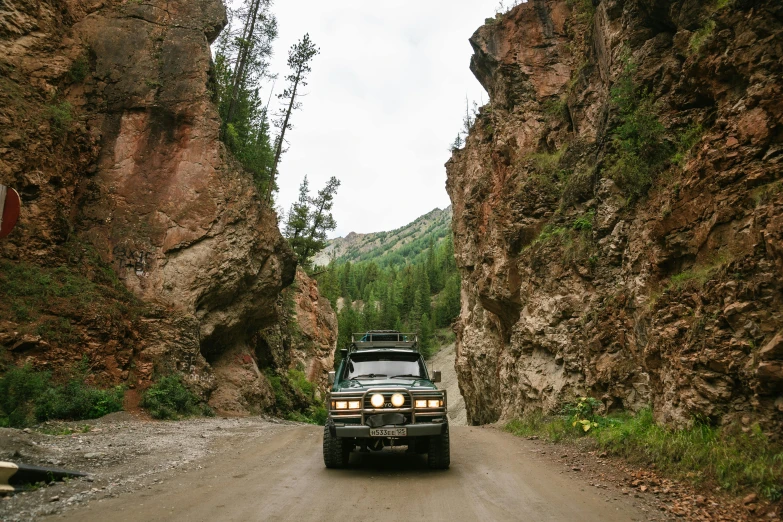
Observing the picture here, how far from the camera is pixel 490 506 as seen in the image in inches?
245

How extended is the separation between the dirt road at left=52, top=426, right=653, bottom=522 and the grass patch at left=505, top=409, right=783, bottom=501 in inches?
46.9

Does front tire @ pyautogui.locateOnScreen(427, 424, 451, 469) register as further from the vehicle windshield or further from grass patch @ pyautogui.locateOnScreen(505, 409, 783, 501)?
grass patch @ pyautogui.locateOnScreen(505, 409, 783, 501)

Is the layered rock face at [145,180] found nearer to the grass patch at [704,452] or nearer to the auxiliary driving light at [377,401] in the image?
the auxiliary driving light at [377,401]

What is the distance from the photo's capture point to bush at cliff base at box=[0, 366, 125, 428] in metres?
10.6

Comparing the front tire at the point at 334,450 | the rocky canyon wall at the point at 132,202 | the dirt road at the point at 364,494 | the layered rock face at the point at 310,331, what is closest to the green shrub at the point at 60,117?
the rocky canyon wall at the point at 132,202

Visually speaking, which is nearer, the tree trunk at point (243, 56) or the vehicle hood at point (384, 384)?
the vehicle hood at point (384, 384)

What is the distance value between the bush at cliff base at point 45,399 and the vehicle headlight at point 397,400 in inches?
324

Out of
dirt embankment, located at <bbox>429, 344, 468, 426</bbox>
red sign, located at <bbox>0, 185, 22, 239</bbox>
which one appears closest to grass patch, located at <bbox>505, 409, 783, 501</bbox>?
red sign, located at <bbox>0, 185, 22, 239</bbox>

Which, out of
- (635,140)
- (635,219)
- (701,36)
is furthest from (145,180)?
(701,36)

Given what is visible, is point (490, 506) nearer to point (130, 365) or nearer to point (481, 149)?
point (130, 365)

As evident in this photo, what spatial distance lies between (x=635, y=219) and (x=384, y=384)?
8428mm

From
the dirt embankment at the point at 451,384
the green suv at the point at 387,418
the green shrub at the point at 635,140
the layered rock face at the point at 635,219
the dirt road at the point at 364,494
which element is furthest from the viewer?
the dirt embankment at the point at 451,384

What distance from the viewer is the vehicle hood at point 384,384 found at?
27.9ft

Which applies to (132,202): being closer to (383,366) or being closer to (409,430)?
(383,366)
